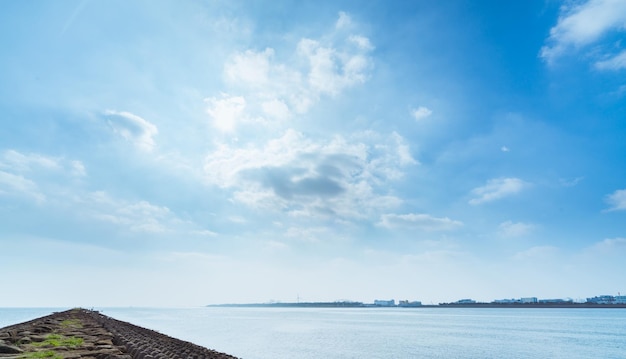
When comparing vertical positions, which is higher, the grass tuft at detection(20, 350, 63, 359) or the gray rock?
the gray rock

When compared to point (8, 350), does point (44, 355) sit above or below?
below

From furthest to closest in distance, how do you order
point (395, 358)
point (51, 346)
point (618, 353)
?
point (618, 353), point (395, 358), point (51, 346)

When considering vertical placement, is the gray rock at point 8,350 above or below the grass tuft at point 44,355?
above

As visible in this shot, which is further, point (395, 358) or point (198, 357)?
point (395, 358)

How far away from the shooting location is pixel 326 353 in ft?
144

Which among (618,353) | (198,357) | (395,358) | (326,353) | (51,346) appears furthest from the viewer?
(618,353)

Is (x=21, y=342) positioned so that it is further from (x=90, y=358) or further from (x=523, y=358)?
(x=523, y=358)

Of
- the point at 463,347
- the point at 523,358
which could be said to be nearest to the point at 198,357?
the point at 523,358

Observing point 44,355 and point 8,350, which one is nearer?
point 8,350

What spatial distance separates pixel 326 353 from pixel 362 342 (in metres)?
14.5

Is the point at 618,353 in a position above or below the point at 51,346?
below

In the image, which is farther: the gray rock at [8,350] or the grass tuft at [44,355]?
the gray rock at [8,350]

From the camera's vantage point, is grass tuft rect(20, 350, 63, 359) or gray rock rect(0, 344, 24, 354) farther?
gray rock rect(0, 344, 24, 354)

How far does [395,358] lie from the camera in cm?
4069
